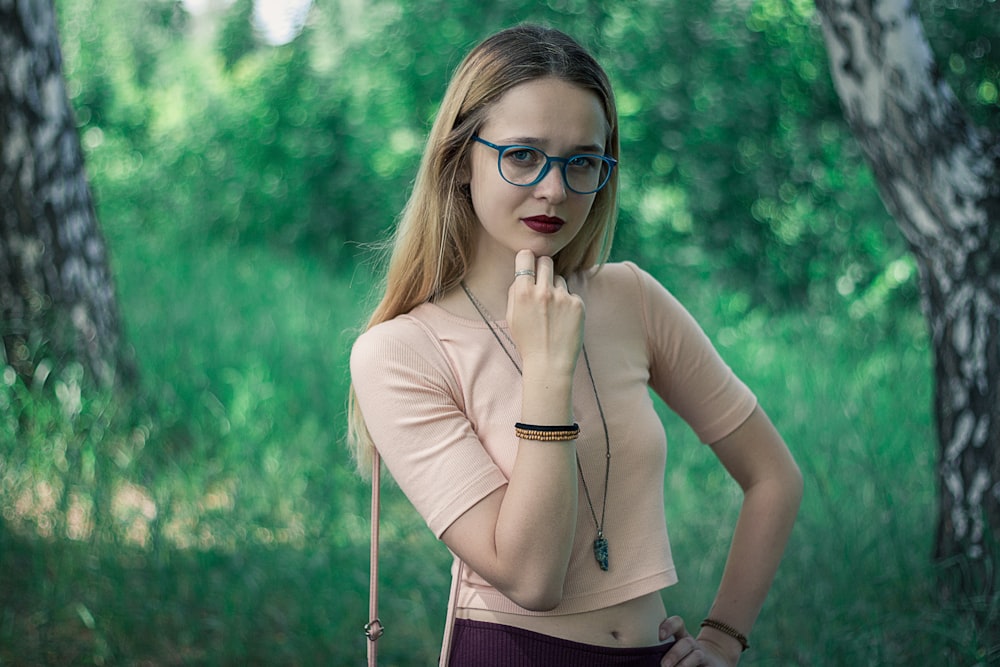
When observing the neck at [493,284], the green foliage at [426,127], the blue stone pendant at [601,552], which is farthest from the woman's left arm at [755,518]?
the green foliage at [426,127]

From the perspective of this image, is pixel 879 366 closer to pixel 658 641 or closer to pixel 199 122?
pixel 658 641

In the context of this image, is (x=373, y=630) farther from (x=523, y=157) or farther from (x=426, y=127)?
(x=426, y=127)

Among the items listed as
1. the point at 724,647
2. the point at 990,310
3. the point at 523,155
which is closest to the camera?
the point at 523,155

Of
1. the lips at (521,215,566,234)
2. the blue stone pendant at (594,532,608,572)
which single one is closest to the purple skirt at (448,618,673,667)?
the blue stone pendant at (594,532,608,572)

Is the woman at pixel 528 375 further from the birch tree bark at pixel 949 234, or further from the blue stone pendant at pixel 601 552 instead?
the birch tree bark at pixel 949 234

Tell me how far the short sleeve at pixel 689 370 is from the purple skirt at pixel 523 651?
1.45 feet

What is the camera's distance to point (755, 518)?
1.81 metres

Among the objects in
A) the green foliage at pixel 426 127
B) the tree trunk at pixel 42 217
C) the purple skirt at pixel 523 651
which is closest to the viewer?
the purple skirt at pixel 523 651

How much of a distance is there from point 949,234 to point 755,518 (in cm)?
147

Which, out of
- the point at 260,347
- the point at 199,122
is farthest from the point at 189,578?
the point at 199,122

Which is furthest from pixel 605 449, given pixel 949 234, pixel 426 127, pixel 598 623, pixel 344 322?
pixel 426 127

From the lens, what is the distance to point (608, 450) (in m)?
1.56

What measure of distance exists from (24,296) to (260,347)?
1205 millimetres

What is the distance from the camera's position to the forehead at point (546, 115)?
1509 millimetres
